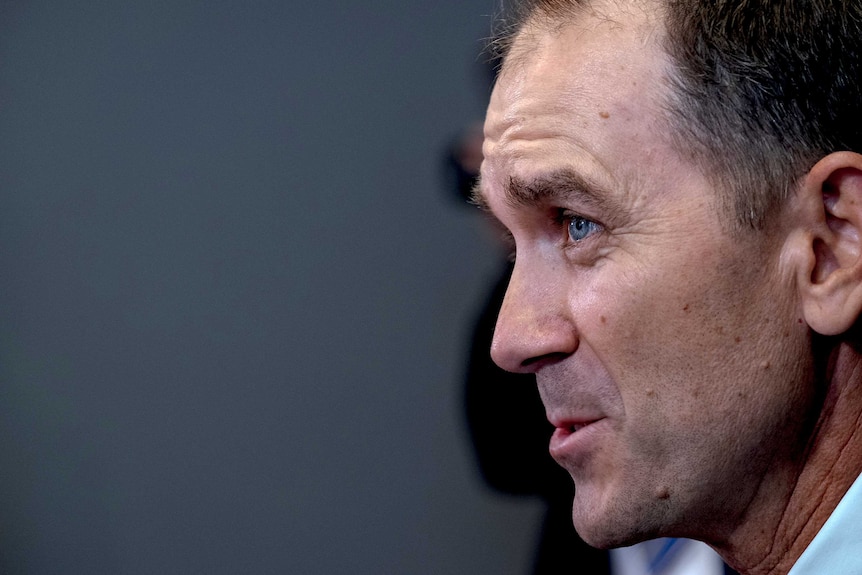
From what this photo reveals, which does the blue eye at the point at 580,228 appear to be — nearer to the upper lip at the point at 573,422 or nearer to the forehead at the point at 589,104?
the forehead at the point at 589,104

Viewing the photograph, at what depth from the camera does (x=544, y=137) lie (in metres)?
0.81

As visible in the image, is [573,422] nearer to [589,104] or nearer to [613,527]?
[613,527]

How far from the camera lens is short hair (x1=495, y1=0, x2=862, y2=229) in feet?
2.39

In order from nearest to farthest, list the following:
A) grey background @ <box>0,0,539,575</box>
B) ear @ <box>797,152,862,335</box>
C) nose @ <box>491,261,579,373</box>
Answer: ear @ <box>797,152,862,335</box>, nose @ <box>491,261,579,373</box>, grey background @ <box>0,0,539,575</box>

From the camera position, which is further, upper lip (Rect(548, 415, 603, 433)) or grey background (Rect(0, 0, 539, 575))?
grey background (Rect(0, 0, 539, 575))

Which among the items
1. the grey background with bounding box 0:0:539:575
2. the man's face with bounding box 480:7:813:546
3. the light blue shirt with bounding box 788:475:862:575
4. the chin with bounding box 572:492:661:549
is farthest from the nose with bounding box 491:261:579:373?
the grey background with bounding box 0:0:539:575

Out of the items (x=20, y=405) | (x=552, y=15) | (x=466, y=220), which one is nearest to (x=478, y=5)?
(x=466, y=220)

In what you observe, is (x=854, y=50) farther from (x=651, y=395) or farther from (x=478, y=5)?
(x=478, y=5)

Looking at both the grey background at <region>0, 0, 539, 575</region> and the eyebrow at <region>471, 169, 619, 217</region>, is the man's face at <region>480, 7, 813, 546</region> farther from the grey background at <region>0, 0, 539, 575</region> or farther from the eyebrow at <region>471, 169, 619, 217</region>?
the grey background at <region>0, 0, 539, 575</region>

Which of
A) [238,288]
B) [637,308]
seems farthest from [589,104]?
[238,288]

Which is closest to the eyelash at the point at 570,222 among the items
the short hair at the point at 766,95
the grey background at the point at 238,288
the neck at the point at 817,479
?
the short hair at the point at 766,95

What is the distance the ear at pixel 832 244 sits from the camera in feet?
2.35

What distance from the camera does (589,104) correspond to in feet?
2.59

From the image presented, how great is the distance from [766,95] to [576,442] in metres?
0.35
